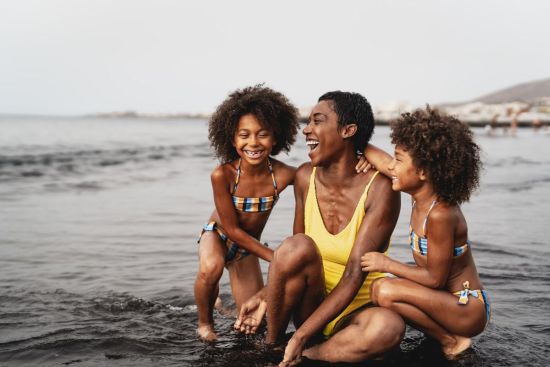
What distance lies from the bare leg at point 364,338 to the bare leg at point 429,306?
92mm

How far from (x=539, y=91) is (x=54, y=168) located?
98095 mm

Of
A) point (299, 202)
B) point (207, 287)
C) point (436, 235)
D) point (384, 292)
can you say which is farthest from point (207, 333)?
point (436, 235)

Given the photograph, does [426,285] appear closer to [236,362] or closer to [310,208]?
[310,208]

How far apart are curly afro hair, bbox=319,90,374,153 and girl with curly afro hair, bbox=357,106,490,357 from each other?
0.32 metres

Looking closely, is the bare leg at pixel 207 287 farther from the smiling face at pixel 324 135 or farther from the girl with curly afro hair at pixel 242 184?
the smiling face at pixel 324 135

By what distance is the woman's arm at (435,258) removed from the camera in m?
3.50

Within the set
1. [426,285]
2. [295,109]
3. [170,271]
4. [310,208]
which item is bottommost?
[170,271]

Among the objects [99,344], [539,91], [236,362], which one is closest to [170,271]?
[99,344]

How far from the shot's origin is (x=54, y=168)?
53.8 ft

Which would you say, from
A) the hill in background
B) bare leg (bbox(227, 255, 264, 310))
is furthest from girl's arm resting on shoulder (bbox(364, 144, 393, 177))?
the hill in background

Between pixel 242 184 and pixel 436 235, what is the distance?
5.32ft

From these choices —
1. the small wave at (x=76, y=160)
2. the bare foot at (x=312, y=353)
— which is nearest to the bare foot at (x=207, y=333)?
the bare foot at (x=312, y=353)

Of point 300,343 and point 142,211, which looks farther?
point 142,211

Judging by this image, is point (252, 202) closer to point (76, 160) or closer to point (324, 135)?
point (324, 135)
